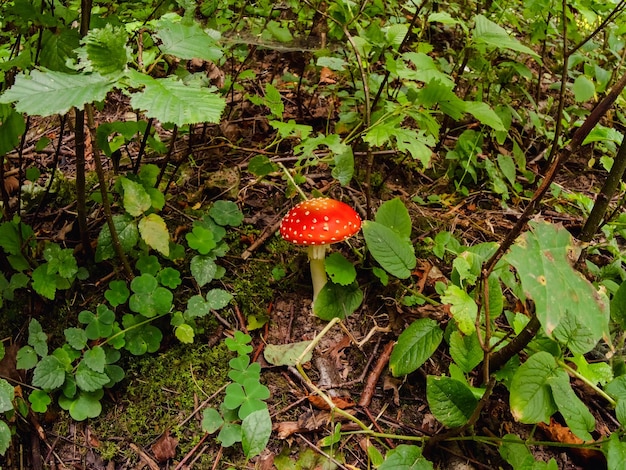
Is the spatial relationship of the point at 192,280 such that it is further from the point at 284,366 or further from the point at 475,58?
the point at 475,58

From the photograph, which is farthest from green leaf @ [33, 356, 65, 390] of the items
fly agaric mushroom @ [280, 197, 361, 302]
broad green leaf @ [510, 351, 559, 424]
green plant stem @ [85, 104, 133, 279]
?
broad green leaf @ [510, 351, 559, 424]

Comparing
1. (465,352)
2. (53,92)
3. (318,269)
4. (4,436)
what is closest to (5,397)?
(4,436)

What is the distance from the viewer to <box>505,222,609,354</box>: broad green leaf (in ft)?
3.28

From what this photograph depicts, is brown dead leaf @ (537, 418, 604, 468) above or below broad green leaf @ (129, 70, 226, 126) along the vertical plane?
below

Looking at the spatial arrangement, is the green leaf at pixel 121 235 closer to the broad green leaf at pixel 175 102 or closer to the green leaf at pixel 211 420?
the green leaf at pixel 211 420

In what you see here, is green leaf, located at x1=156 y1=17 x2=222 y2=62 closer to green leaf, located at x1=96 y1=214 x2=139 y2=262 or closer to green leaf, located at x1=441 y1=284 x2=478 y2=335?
green leaf, located at x1=96 y1=214 x2=139 y2=262

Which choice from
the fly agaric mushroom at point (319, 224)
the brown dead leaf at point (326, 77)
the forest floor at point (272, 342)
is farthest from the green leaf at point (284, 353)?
the brown dead leaf at point (326, 77)

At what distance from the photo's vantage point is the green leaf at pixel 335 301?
2.34 m

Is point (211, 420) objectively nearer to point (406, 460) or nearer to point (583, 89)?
point (406, 460)

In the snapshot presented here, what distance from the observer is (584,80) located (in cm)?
273

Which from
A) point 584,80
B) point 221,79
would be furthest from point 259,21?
point 584,80

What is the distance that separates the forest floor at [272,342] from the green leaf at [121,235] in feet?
0.81

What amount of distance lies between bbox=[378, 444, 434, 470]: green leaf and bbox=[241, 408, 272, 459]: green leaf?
46 centimetres

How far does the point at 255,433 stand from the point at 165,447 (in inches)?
19.2
